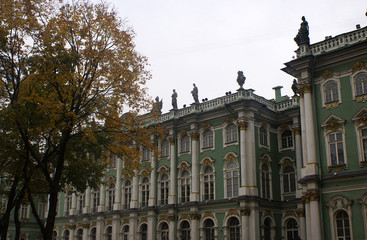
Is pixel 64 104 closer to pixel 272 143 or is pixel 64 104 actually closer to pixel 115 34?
pixel 115 34

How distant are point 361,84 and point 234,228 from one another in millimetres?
15112

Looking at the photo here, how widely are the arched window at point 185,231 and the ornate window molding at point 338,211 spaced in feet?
49.6

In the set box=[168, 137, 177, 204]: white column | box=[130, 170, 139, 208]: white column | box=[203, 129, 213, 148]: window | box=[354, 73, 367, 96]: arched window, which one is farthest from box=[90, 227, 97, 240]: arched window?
box=[354, 73, 367, 96]: arched window

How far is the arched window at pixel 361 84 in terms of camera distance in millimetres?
25375

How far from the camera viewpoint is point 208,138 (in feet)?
124

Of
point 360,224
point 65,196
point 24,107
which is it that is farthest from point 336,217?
point 65,196

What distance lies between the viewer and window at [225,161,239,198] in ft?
114

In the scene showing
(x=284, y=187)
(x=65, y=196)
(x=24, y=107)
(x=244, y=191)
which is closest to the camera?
(x=24, y=107)

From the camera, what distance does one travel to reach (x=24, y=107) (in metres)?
17.7

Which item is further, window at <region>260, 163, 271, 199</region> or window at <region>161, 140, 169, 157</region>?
window at <region>161, 140, 169, 157</region>

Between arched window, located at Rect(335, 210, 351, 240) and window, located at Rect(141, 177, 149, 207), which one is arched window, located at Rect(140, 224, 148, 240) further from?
arched window, located at Rect(335, 210, 351, 240)

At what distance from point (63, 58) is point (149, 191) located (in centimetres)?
2501

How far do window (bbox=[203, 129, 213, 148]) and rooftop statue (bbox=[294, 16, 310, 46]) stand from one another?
12328 millimetres

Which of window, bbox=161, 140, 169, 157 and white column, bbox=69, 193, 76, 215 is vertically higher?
window, bbox=161, 140, 169, 157
